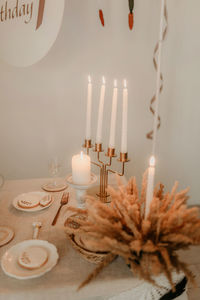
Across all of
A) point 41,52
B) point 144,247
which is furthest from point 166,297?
point 41,52

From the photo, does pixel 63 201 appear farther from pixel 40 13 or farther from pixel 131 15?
pixel 131 15

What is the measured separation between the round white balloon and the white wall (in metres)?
0.22

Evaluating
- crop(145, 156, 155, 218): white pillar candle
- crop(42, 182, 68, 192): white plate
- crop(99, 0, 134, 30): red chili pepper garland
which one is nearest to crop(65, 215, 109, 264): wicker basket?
crop(145, 156, 155, 218): white pillar candle

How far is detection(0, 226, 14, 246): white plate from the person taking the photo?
0.88 metres

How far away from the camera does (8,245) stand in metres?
0.87

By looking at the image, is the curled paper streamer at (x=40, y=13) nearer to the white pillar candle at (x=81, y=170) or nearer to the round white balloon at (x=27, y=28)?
the round white balloon at (x=27, y=28)

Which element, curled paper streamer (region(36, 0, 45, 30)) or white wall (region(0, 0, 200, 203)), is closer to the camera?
curled paper streamer (region(36, 0, 45, 30))

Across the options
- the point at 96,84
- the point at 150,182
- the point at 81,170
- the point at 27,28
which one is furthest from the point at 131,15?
the point at 150,182

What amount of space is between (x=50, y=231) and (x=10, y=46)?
111 centimetres

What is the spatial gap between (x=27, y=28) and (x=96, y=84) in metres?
0.57

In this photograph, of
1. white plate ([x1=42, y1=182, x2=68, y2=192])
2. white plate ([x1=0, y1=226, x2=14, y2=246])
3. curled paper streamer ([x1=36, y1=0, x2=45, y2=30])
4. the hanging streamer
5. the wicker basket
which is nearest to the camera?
the wicker basket

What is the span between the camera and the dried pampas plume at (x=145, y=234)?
63 cm

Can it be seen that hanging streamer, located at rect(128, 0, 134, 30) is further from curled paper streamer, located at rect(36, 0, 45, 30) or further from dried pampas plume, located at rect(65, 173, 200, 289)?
dried pampas plume, located at rect(65, 173, 200, 289)

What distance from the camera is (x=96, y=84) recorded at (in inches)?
69.8
